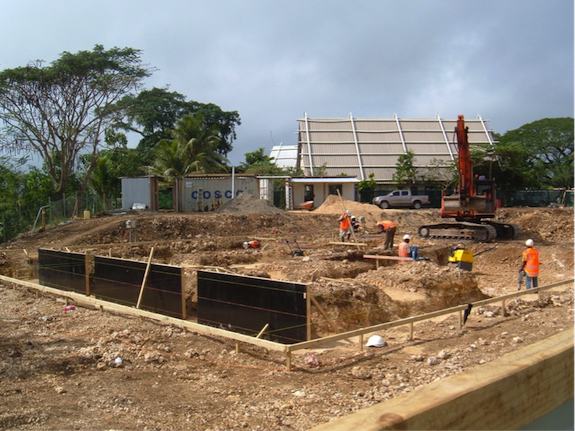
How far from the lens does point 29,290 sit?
1190 cm

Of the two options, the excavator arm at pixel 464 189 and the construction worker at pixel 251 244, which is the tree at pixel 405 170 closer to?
the excavator arm at pixel 464 189

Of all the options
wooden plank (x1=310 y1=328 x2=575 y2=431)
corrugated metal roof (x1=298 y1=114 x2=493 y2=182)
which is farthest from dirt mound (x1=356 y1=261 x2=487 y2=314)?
corrugated metal roof (x1=298 y1=114 x2=493 y2=182)

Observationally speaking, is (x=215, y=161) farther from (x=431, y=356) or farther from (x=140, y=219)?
(x=431, y=356)

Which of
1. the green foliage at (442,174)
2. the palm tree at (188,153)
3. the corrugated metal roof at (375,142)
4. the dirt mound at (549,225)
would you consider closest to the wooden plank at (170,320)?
the dirt mound at (549,225)

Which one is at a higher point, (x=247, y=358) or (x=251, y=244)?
(x=251, y=244)

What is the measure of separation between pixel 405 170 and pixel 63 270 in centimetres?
3737

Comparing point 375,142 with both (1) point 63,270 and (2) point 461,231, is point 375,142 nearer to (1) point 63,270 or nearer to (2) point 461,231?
(2) point 461,231

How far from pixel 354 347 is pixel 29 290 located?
7862 millimetres

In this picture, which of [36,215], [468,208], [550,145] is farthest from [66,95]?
[550,145]

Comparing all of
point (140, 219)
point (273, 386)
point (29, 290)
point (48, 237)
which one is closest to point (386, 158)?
point (140, 219)

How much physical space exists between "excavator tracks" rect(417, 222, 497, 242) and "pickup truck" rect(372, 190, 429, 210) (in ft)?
48.5

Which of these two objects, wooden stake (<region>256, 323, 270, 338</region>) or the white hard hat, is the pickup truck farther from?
wooden stake (<region>256, 323, 270, 338</region>)

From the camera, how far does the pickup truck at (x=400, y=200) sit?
38625 millimetres

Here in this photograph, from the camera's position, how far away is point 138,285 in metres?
9.88
